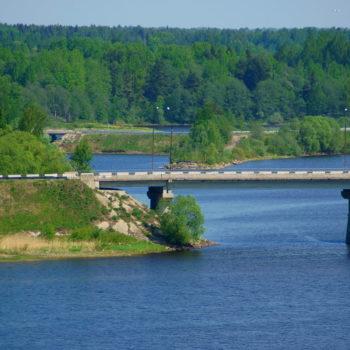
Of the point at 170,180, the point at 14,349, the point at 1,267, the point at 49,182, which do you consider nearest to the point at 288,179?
the point at 170,180

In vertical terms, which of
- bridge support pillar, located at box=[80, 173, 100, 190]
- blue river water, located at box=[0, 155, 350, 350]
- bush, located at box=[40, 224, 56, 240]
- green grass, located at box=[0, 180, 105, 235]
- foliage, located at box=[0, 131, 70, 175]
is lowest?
blue river water, located at box=[0, 155, 350, 350]

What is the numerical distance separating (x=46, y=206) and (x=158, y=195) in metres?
10.5

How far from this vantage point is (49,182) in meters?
125

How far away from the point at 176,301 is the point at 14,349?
14.8 meters

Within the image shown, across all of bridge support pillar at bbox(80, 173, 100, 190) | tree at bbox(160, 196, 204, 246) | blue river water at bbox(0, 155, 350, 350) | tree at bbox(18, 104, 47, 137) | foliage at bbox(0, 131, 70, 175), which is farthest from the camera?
tree at bbox(18, 104, 47, 137)

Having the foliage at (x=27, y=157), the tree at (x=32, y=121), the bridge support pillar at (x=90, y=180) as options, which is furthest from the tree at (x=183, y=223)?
the tree at (x=32, y=121)

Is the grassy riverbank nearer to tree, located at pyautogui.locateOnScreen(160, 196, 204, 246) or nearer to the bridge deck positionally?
tree, located at pyautogui.locateOnScreen(160, 196, 204, 246)

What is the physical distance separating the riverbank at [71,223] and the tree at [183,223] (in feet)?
2.22

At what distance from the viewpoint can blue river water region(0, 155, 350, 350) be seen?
306 ft

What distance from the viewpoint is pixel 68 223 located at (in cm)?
12081

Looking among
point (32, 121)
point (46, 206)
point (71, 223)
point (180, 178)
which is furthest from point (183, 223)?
point (32, 121)

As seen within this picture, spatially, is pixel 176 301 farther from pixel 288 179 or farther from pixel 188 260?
pixel 288 179

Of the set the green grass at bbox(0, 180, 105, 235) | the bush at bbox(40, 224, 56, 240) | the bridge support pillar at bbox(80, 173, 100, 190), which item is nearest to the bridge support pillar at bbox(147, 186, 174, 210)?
the bridge support pillar at bbox(80, 173, 100, 190)

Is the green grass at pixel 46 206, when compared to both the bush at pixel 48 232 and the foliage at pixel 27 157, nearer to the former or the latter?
the bush at pixel 48 232
